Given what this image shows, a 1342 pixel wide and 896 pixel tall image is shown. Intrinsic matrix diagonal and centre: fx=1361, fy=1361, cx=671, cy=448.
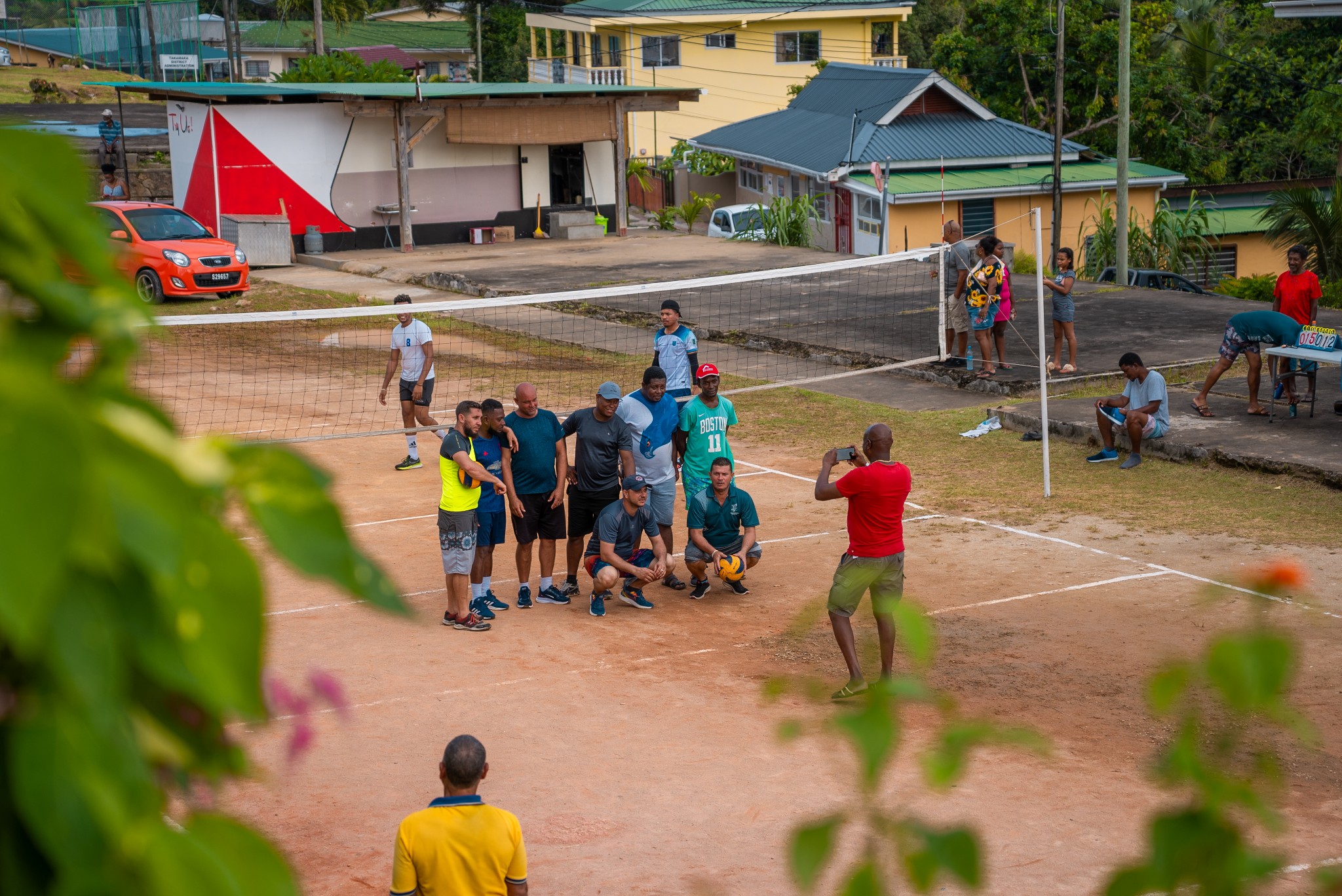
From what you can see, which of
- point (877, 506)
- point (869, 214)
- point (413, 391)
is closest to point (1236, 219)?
point (869, 214)

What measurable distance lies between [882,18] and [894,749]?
173 ft

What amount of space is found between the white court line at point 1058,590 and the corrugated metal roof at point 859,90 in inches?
1030

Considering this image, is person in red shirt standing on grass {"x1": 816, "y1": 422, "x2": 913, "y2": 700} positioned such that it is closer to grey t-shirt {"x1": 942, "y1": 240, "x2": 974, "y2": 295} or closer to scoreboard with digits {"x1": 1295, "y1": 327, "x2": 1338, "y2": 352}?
scoreboard with digits {"x1": 1295, "y1": 327, "x2": 1338, "y2": 352}

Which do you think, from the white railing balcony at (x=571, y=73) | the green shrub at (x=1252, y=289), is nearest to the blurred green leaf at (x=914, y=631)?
the green shrub at (x=1252, y=289)

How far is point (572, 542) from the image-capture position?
35.5 feet

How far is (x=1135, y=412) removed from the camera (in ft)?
45.0

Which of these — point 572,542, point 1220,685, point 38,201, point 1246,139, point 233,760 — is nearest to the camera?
point 38,201

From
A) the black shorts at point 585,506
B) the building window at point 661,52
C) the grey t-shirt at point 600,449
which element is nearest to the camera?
the grey t-shirt at point 600,449

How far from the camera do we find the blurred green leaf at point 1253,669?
3.78ft

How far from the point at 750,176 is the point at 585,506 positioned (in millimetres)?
34005

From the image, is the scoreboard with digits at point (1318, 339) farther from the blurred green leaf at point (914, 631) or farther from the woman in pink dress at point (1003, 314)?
the blurred green leaf at point (914, 631)

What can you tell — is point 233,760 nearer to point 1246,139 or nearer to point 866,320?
point 866,320

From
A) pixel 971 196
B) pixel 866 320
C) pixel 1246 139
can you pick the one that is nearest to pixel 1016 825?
pixel 866 320

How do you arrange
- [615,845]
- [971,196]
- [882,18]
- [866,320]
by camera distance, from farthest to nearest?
[882,18], [971,196], [866,320], [615,845]
